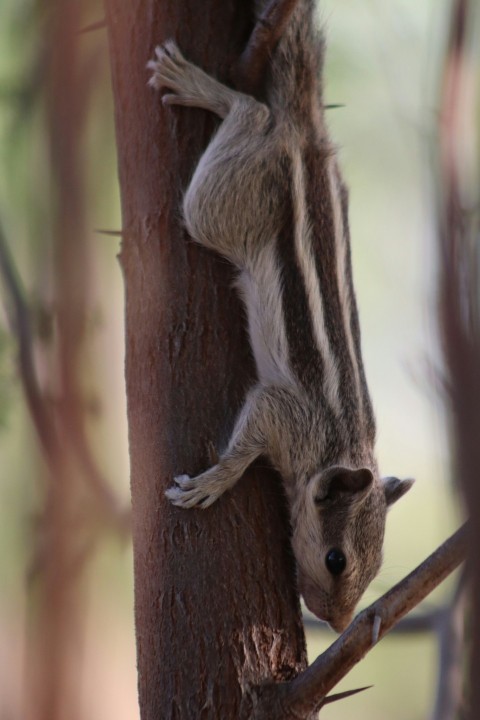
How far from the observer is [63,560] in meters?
1.58

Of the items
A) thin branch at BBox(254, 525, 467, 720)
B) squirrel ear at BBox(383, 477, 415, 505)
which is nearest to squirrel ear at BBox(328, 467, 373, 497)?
squirrel ear at BBox(383, 477, 415, 505)

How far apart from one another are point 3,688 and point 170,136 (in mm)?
1338

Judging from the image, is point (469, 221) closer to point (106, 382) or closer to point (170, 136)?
point (106, 382)

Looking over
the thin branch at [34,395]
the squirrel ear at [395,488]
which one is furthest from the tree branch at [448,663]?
the thin branch at [34,395]

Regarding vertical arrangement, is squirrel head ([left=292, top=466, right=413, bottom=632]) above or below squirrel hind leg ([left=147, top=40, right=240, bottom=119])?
below

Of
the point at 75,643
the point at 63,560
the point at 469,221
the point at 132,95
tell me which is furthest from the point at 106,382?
the point at 469,221

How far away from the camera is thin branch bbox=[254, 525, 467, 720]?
1.67 metres

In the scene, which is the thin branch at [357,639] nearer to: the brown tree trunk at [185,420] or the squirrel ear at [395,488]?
the brown tree trunk at [185,420]

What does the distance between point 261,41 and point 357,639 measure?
4.59ft

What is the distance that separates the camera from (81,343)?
5.90 ft

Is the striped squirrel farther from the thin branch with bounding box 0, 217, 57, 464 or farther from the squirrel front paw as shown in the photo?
the thin branch with bounding box 0, 217, 57, 464

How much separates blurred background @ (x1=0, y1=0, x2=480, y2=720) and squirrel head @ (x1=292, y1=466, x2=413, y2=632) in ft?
0.67

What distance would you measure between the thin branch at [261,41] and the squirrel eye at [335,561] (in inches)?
52.6

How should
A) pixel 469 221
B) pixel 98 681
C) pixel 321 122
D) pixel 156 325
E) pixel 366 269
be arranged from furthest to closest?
pixel 366 269 < pixel 321 122 < pixel 156 325 < pixel 98 681 < pixel 469 221
